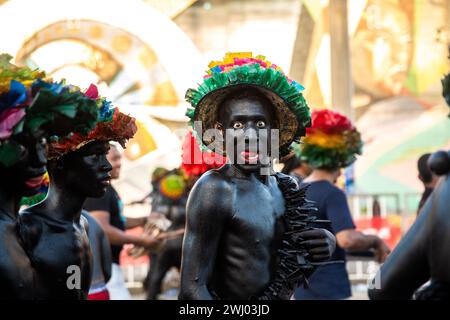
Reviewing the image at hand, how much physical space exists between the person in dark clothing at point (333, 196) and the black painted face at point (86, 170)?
2.31 m

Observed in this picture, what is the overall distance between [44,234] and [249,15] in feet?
36.3

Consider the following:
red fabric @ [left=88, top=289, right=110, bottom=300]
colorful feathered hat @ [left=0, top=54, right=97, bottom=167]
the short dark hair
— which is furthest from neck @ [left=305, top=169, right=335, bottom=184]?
colorful feathered hat @ [left=0, top=54, right=97, bottom=167]

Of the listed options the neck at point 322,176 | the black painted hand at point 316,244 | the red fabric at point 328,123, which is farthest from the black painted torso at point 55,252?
the red fabric at point 328,123

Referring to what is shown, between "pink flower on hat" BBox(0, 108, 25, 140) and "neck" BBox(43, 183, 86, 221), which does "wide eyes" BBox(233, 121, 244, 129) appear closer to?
"neck" BBox(43, 183, 86, 221)

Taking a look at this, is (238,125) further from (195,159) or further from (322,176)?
(195,159)

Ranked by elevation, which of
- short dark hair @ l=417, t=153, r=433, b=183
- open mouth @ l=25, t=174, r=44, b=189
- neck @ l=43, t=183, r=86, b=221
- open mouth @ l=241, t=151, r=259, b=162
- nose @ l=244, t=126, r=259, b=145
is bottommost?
open mouth @ l=25, t=174, r=44, b=189

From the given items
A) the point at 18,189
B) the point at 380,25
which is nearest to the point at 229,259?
the point at 18,189

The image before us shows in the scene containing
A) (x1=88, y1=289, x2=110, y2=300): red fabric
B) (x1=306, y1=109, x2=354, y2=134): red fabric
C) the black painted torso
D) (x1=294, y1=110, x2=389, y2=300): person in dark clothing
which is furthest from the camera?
(x1=306, y1=109, x2=354, y2=134): red fabric

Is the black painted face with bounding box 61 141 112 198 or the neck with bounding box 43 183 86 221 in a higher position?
the black painted face with bounding box 61 141 112 198

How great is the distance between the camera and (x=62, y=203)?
4574 mm

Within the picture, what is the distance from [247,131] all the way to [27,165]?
112cm

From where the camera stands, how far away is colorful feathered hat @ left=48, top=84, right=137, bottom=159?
4598 mm

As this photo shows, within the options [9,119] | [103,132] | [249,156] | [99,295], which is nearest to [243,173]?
[249,156]

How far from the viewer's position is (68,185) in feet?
15.3
